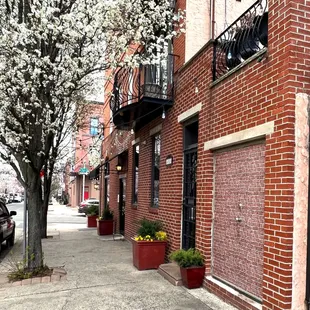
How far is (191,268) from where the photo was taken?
220 inches

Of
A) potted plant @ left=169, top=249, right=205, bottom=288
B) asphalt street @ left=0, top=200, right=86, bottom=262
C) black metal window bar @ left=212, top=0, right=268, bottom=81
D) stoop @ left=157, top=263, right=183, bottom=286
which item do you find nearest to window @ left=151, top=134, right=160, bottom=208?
stoop @ left=157, top=263, right=183, bottom=286

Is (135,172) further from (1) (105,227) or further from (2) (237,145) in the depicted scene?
(2) (237,145)

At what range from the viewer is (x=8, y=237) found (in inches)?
431

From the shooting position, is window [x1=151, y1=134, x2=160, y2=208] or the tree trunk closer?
the tree trunk

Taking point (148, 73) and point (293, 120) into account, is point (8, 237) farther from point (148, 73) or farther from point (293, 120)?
point (293, 120)

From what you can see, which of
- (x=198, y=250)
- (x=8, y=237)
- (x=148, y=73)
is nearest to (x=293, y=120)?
(x=198, y=250)

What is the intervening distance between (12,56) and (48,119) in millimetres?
1291

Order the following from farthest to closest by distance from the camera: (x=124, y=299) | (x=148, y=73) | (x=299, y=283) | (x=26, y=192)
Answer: (x=148, y=73) < (x=26, y=192) < (x=124, y=299) < (x=299, y=283)

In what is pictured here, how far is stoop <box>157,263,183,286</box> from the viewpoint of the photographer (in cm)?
595

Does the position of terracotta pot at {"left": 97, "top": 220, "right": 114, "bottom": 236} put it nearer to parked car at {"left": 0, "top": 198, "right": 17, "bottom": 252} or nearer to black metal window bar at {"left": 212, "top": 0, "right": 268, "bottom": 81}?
parked car at {"left": 0, "top": 198, "right": 17, "bottom": 252}

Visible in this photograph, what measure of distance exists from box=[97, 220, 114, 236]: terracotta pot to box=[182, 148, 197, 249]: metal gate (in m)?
6.77

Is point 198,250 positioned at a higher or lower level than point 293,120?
lower

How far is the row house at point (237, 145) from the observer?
12.7 feet

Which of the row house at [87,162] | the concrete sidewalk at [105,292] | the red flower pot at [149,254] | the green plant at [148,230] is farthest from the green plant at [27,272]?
the row house at [87,162]
